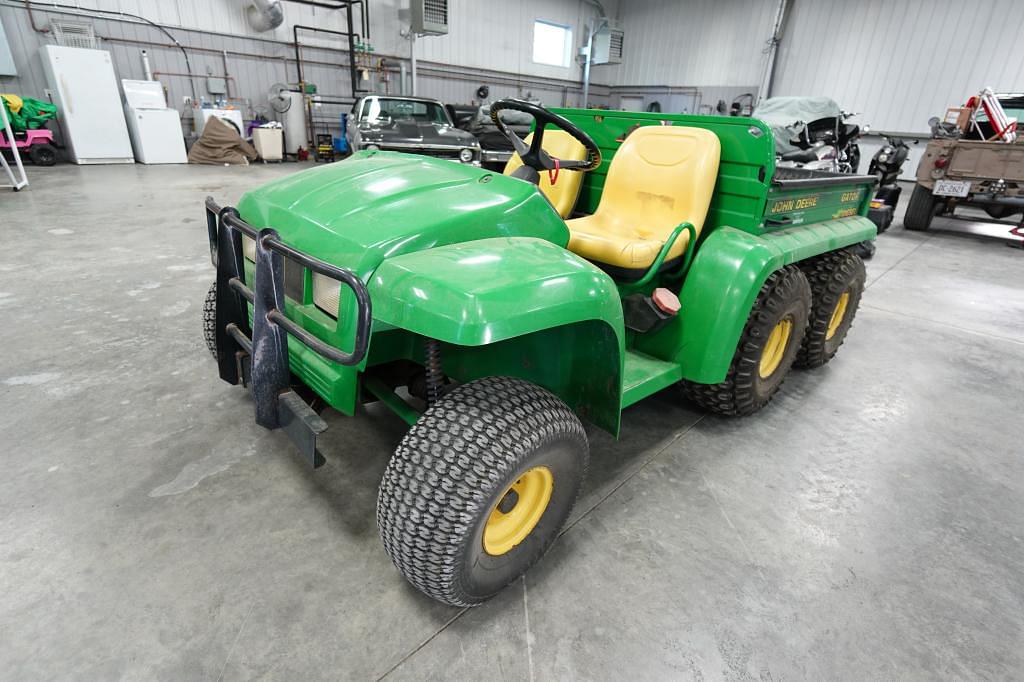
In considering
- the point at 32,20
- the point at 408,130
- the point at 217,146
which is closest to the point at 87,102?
the point at 32,20

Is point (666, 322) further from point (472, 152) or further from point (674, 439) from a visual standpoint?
point (472, 152)

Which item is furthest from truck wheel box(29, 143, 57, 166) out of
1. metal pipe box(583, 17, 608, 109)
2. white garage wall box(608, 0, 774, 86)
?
white garage wall box(608, 0, 774, 86)

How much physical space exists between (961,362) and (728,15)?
1497 centimetres

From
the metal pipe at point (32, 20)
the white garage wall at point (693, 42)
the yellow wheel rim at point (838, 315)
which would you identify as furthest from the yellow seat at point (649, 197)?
the white garage wall at point (693, 42)

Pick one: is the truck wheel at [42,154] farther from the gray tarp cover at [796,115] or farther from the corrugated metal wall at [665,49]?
the gray tarp cover at [796,115]

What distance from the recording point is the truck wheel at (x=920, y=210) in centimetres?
709

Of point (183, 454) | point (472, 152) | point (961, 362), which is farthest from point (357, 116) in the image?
point (961, 362)

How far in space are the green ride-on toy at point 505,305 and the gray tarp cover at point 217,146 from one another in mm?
10042

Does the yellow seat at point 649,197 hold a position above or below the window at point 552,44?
below

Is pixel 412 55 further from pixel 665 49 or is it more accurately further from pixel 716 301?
pixel 716 301

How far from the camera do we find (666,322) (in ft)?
6.54

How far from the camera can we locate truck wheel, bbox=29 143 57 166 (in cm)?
898

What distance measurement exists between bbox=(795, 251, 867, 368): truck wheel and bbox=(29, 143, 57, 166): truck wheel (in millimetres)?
11659

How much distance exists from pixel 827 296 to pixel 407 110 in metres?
7.07
